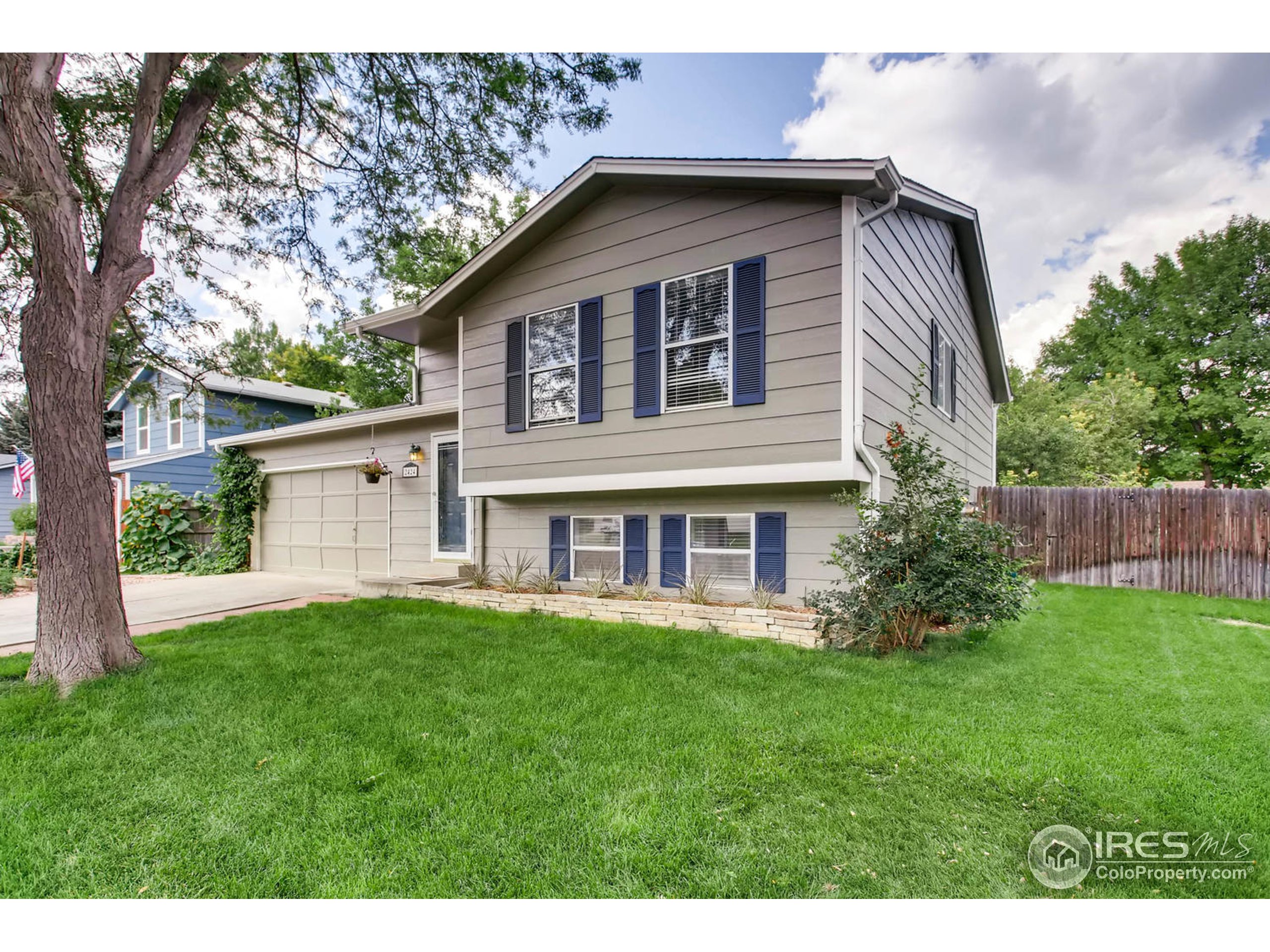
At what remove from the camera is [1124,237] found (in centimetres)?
606

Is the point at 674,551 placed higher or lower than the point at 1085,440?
lower

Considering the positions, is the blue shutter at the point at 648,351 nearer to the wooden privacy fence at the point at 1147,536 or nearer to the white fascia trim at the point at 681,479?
the white fascia trim at the point at 681,479

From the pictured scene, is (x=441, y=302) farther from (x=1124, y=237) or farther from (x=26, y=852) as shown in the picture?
(x=1124, y=237)

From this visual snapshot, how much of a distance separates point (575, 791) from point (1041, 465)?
17735 millimetres

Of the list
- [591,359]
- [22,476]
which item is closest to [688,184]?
[591,359]

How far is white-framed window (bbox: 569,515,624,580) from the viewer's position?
7285 mm

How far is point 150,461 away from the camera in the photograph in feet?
46.9

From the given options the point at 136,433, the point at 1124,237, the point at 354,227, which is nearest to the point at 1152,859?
the point at 1124,237

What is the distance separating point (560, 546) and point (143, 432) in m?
14.9

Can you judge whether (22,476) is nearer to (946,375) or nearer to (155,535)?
(155,535)

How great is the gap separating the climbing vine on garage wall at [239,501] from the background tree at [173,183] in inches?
237

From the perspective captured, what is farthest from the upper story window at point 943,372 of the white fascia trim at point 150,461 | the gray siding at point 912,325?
the white fascia trim at point 150,461
